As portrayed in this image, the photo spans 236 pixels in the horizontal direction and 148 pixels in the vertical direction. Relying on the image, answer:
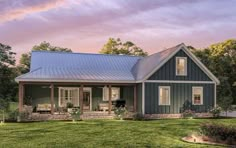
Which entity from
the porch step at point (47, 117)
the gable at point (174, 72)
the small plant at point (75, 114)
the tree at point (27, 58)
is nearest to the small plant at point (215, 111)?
the gable at point (174, 72)

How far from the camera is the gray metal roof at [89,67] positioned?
2391 centimetres

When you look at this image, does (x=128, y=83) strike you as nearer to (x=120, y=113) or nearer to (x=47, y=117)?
(x=120, y=113)

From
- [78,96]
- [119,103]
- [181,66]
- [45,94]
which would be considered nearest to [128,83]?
[119,103]

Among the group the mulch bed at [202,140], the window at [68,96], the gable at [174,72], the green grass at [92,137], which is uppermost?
the gable at [174,72]

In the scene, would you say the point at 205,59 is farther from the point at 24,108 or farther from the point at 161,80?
the point at 24,108

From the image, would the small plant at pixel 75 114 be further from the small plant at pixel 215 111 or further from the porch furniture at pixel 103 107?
the small plant at pixel 215 111

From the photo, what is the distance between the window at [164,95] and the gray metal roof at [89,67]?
1.77m

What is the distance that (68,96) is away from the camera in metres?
27.4

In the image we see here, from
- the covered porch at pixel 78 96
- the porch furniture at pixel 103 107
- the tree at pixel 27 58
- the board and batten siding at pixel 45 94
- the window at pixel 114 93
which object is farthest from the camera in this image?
the tree at pixel 27 58

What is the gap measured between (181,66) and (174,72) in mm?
823

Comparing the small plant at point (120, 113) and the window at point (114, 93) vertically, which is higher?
the window at point (114, 93)

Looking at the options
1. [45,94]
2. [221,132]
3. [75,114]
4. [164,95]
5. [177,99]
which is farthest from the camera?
[45,94]

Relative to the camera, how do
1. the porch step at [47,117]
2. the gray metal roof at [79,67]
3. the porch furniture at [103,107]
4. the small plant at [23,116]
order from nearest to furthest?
the small plant at [23,116] → the porch step at [47,117] → the gray metal roof at [79,67] → the porch furniture at [103,107]

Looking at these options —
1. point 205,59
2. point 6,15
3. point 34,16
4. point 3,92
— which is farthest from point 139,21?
point 3,92
